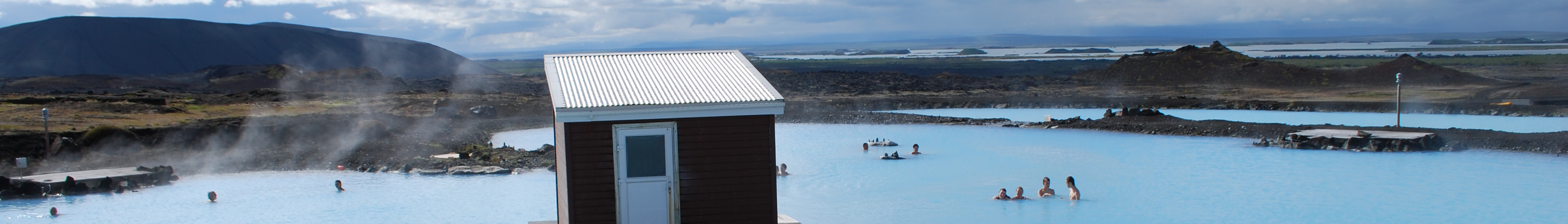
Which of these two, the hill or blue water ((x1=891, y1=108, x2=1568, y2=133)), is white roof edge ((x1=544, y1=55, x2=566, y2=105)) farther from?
the hill

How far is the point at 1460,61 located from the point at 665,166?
78.4 meters

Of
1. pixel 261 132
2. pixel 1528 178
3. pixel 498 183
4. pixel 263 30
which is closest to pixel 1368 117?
pixel 1528 178

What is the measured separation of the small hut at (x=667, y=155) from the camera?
783 cm

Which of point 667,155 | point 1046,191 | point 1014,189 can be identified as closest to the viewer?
point 667,155

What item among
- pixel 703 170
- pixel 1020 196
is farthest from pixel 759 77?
pixel 1020 196

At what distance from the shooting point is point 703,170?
26.5 ft

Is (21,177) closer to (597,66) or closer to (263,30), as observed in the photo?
(597,66)

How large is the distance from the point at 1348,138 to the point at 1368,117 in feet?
29.9

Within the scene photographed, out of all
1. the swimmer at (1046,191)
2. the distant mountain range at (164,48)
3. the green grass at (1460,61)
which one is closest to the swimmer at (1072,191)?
the swimmer at (1046,191)

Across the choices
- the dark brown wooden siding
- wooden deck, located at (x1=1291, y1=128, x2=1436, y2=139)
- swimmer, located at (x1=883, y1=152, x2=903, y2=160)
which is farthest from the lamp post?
wooden deck, located at (x1=1291, y1=128, x2=1436, y2=139)

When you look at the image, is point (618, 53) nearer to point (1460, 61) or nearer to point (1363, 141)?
point (1363, 141)

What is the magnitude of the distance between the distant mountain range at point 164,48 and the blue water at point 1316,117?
3885 cm

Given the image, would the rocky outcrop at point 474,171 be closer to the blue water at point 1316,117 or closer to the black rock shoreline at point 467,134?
the black rock shoreline at point 467,134

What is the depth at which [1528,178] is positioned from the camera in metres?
15.7
